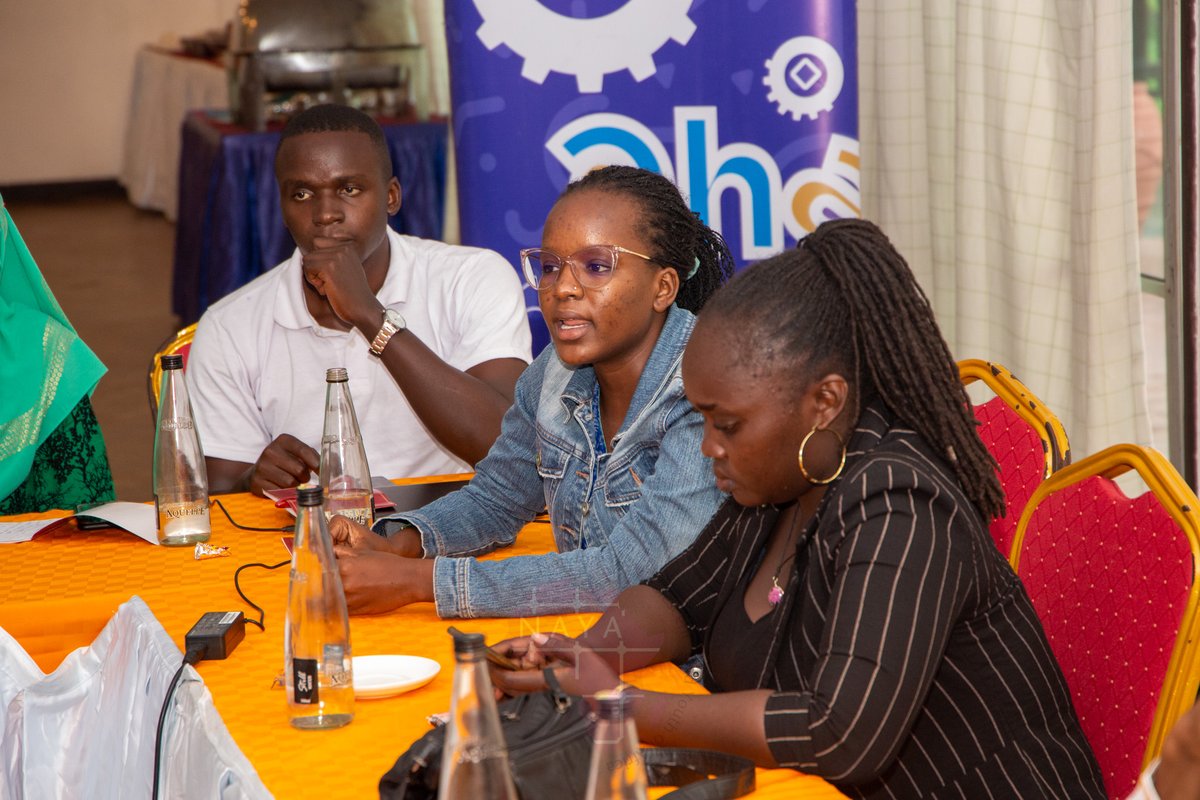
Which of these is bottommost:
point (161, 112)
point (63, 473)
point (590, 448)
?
point (63, 473)

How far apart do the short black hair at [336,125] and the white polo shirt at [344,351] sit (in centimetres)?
20

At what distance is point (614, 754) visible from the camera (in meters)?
0.97

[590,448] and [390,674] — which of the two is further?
[590,448]

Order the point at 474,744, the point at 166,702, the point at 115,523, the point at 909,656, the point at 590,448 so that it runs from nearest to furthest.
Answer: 1. the point at 474,744
2. the point at 909,656
3. the point at 166,702
4. the point at 590,448
5. the point at 115,523

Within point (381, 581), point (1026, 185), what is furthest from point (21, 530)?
point (1026, 185)

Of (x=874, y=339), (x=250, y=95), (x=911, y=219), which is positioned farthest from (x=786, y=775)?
(x=250, y=95)

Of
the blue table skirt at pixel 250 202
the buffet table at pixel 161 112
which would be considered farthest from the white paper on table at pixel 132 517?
the buffet table at pixel 161 112

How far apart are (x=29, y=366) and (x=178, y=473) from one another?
787 mm

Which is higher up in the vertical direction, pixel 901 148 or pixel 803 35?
pixel 803 35

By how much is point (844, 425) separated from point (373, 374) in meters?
1.64

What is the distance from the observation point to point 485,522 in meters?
2.31

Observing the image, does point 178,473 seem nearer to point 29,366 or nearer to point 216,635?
point 216,635

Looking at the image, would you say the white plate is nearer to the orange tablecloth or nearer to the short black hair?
the orange tablecloth

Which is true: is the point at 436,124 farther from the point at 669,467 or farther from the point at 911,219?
the point at 669,467
